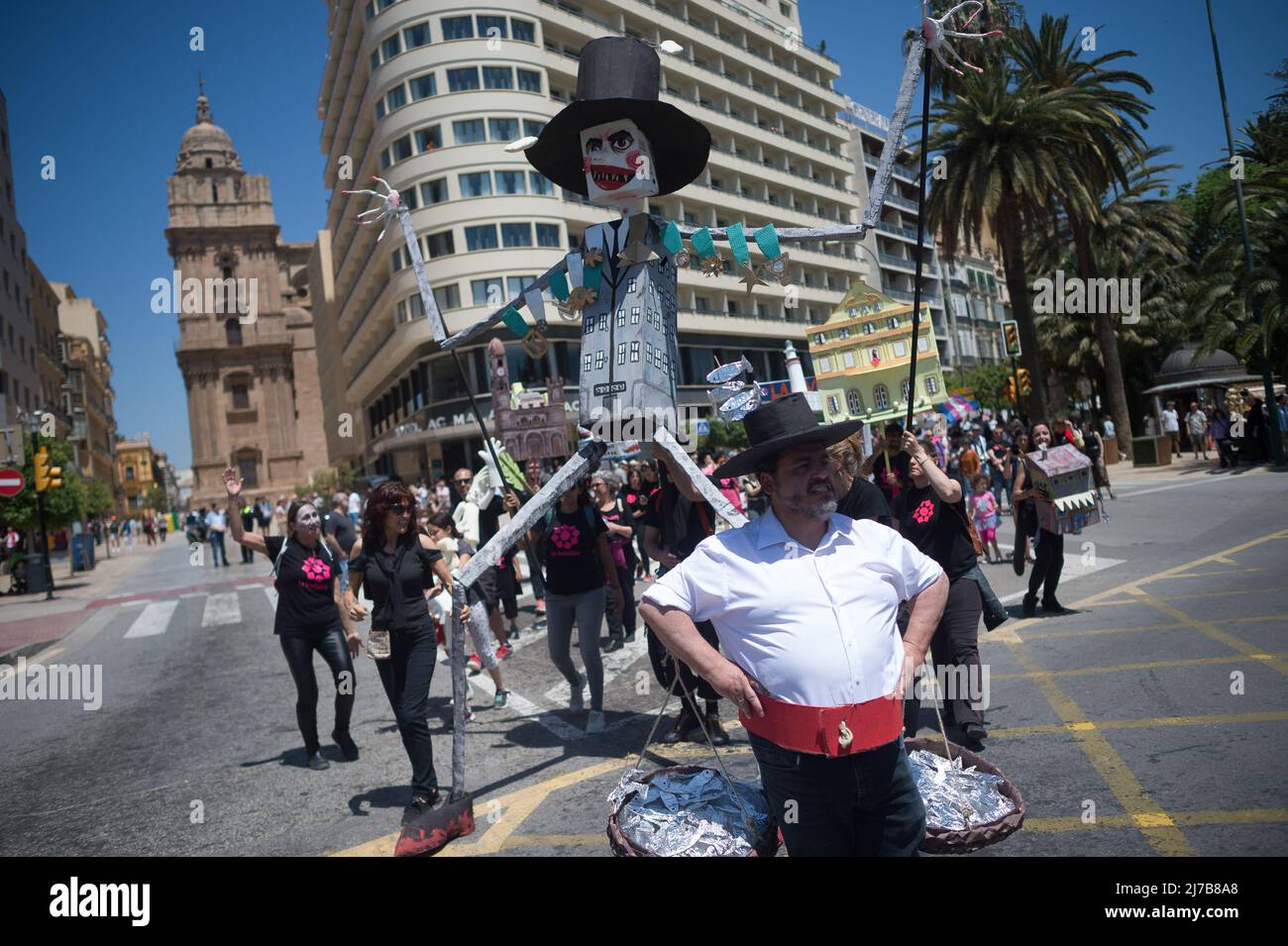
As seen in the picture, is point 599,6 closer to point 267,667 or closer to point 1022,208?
point 1022,208

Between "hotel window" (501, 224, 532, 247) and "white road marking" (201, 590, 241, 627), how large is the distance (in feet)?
78.6

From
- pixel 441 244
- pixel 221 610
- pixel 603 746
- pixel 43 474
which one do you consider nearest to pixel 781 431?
pixel 603 746

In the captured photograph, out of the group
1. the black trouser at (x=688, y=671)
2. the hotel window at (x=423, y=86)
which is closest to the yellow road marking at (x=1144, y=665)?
the black trouser at (x=688, y=671)

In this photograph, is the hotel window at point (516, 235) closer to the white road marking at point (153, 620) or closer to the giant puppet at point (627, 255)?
the white road marking at point (153, 620)

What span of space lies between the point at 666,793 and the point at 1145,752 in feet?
10.2

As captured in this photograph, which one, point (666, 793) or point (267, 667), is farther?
point (267, 667)

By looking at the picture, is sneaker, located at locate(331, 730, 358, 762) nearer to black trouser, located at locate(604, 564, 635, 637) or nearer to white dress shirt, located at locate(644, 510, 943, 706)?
black trouser, located at locate(604, 564, 635, 637)

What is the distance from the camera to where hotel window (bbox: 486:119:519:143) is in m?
39.7

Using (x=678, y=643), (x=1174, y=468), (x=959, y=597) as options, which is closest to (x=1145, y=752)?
(x=959, y=597)

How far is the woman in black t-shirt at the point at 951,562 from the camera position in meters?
5.22

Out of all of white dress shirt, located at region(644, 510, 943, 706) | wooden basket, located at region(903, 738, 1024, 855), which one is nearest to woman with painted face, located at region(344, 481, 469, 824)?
white dress shirt, located at region(644, 510, 943, 706)

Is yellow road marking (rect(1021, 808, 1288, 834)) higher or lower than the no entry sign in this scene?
lower

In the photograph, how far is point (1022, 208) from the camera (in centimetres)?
2327

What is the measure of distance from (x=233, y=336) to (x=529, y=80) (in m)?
59.5
